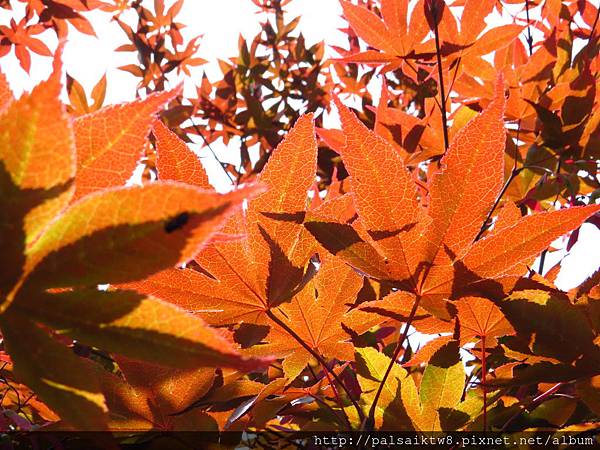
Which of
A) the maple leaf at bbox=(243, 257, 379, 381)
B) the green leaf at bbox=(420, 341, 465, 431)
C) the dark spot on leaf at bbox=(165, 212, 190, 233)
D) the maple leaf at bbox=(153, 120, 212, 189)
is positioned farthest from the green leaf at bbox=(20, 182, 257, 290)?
the green leaf at bbox=(420, 341, 465, 431)

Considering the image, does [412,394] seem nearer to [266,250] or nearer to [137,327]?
[266,250]

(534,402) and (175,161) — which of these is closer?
(175,161)

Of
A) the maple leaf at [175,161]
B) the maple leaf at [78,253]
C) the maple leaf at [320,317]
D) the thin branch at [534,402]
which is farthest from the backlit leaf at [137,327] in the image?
the thin branch at [534,402]

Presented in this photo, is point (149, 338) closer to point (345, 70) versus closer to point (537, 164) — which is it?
point (537, 164)

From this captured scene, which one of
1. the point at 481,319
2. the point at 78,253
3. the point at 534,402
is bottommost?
the point at 534,402

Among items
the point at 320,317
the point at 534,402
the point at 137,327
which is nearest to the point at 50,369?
the point at 137,327

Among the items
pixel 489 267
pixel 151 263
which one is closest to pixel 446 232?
pixel 489 267

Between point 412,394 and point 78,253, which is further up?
point 78,253

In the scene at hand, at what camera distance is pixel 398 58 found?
1.21 m

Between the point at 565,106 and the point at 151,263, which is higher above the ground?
the point at 565,106

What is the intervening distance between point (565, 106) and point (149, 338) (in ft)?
3.69

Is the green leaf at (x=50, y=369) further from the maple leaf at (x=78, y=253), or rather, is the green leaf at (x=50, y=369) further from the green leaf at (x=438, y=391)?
the green leaf at (x=438, y=391)

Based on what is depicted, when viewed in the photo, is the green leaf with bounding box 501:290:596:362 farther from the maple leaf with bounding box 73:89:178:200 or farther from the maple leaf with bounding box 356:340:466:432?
the maple leaf with bounding box 73:89:178:200

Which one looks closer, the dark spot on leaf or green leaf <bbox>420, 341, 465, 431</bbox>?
the dark spot on leaf
